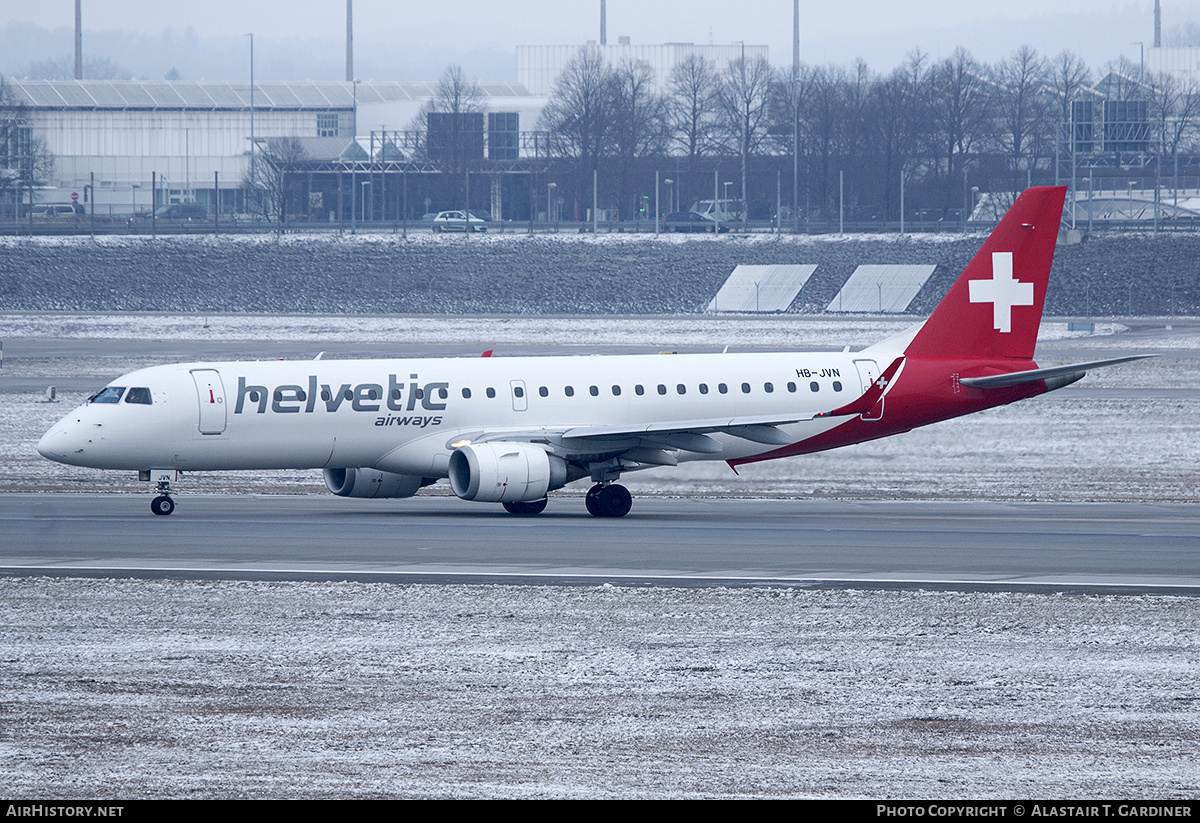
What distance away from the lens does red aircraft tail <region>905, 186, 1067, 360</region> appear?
115ft

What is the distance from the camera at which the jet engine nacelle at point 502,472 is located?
30.3 metres

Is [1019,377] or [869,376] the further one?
[869,376]

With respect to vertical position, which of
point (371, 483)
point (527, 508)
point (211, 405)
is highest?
point (211, 405)

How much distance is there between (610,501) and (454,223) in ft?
310

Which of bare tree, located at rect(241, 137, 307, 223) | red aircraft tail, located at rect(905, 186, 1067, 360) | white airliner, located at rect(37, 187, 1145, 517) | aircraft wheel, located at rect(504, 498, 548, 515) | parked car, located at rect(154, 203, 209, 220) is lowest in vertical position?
aircraft wheel, located at rect(504, 498, 548, 515)

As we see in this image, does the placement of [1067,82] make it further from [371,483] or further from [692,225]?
[371,483]

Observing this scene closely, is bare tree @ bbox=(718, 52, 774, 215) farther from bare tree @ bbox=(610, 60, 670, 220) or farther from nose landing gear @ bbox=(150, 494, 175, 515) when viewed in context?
nose landing gear @ bbox=(150, 494, 175, 515)

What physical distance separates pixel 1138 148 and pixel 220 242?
7882 cm

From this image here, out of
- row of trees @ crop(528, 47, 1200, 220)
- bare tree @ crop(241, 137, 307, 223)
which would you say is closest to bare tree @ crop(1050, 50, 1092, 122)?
row of trees @ crop(528, 47, 1200, 220)

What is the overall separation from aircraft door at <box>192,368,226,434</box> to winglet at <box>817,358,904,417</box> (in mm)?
12504

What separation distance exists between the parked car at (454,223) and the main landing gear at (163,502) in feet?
288

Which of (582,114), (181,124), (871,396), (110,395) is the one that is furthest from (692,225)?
(110,395)

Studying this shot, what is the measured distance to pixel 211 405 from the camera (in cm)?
3067

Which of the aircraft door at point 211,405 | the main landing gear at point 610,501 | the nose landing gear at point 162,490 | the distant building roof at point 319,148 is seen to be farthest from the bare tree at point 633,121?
the aircraft door at point 211,405
